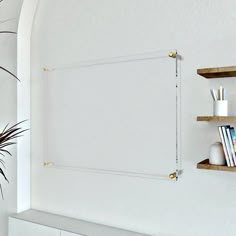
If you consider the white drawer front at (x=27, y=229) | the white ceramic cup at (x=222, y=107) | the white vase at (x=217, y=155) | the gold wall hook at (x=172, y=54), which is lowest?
the white drawer front at (x=27, y=229)

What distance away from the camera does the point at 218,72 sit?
54.9 inches

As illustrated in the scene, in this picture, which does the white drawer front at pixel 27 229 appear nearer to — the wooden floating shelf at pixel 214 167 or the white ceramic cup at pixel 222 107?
the wooden floating shelf at pixel 214 167

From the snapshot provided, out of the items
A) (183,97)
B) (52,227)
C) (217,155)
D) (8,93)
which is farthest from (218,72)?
(8,93)

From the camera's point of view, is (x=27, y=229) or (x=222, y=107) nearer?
(x=222, y=107)

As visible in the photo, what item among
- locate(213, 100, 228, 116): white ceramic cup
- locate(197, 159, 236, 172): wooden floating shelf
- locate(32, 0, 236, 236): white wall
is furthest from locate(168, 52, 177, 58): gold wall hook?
locate(197, 159, 236, 172): wooden floating shelf

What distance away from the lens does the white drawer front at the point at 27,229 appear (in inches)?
75.8

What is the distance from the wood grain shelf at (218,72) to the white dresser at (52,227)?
3.39 ft

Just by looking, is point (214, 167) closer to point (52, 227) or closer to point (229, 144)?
point (229, 144)

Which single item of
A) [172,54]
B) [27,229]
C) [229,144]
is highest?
[172,54]

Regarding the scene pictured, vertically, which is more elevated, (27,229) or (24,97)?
(24,97)

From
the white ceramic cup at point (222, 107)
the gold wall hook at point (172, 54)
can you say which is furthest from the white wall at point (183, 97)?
the white ceramic cup at point (222, 107)

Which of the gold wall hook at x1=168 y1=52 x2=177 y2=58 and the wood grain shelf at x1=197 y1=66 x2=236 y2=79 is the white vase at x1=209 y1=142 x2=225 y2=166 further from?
the gold wall hook at x1=168 y1=52 x2=177 y2=58

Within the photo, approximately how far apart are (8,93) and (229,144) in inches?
65.3

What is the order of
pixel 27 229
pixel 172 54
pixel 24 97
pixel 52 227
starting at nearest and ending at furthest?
1. pixel 172 54
2. pixel 52 227
3. pixel 27 229
4. pixel 24 97
